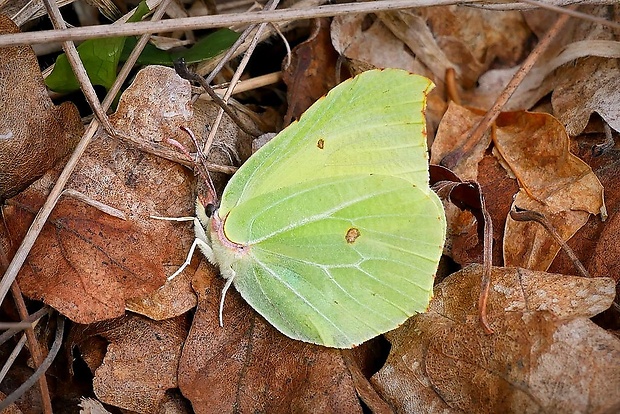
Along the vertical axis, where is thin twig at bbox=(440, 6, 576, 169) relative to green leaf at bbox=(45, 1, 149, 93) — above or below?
below

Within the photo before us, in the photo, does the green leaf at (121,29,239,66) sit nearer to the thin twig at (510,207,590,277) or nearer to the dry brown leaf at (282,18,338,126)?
the dry brown leaf at (282,18,338,126)

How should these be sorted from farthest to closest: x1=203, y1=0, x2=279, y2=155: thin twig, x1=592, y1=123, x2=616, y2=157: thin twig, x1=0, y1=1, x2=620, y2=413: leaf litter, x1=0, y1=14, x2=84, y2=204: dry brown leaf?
x1=592, y1=123, x2=616, y2=157: thin twig
x1=203, y1=0, x2=279, y2=155: thin twig
x1=0, y1=14, x2=84, y2=204: dry brown leaf
x1=0, y1=1, x2=620, y2=413: leaf litter

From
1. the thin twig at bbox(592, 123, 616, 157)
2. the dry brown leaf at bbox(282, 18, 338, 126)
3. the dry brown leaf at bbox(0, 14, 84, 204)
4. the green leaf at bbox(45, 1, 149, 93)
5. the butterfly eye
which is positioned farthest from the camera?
the dry brown leaf at bbox(282, 18, 338, 126)

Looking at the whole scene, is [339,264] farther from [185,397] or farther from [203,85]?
[203,85]

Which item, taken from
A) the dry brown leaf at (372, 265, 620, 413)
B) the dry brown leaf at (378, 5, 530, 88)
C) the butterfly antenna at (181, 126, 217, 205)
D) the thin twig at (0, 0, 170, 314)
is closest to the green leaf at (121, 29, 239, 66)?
the thin twig at (0, 0, 170, 314)

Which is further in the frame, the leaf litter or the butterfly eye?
the butterfly eye

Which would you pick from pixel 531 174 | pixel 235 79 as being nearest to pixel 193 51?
pixel 235 79
